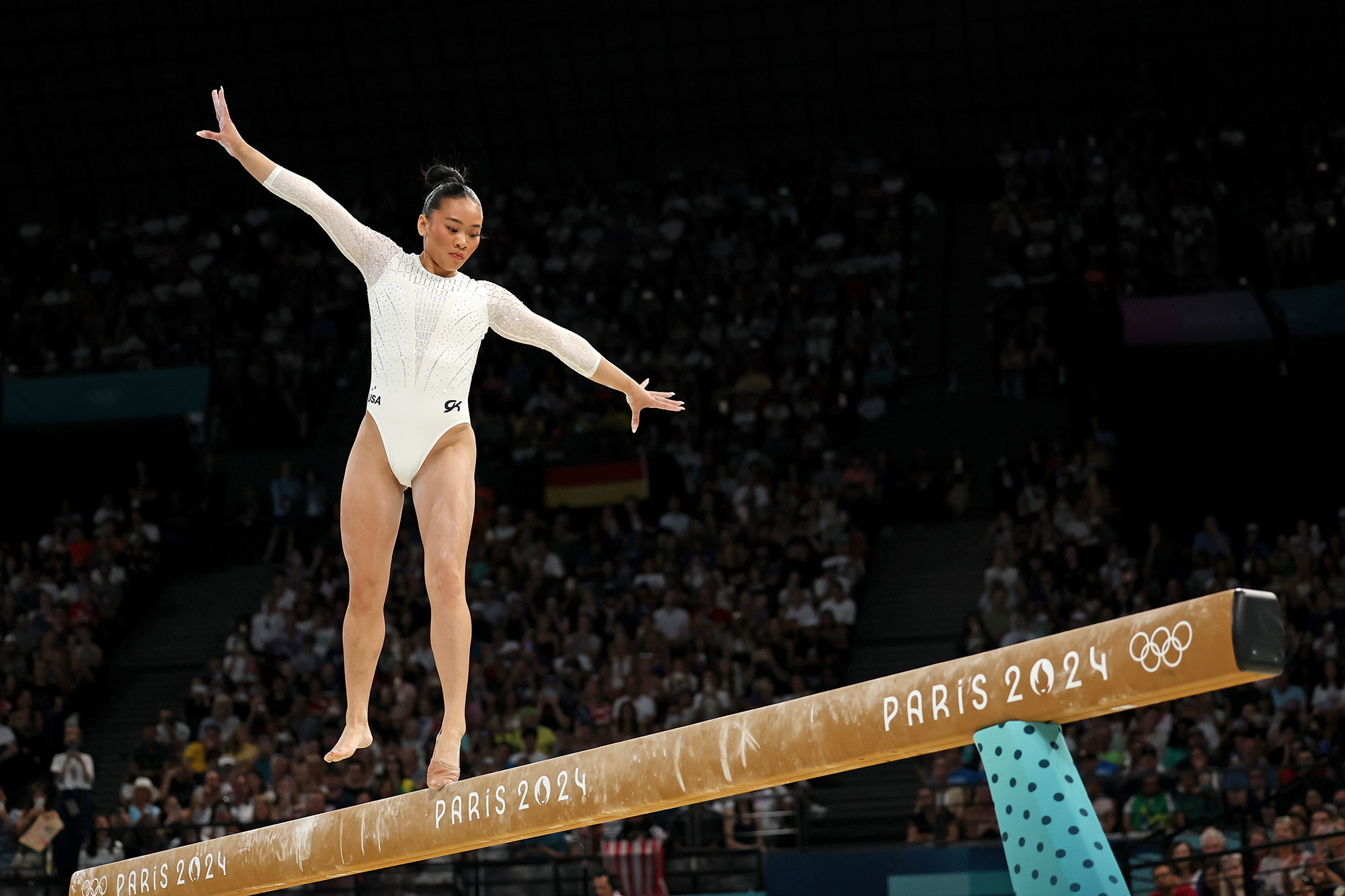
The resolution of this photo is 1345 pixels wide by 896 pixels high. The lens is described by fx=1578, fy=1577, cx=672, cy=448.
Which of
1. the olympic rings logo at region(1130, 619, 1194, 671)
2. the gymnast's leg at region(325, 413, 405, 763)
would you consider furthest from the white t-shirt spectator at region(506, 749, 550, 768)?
the olympic rings logo at region(1130, 619, 1194, 671)

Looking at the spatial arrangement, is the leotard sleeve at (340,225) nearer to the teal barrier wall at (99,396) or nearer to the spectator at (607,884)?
the spectator at (607,884)

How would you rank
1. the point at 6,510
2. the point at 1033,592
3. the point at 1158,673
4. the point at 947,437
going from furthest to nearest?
the point at 6,510
the point at 947,437
the point at 1033,592
the point at 1158,673

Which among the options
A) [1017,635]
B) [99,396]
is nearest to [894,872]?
[1017,635]

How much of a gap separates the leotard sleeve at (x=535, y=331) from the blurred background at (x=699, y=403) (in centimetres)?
564

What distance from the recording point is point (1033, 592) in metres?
13.5

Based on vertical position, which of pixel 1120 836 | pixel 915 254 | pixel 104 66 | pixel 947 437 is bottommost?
pixel 1120 836

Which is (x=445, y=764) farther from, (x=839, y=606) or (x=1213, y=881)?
(x=839, y=606)

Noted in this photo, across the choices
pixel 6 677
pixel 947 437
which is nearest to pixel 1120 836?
pixel 947 437

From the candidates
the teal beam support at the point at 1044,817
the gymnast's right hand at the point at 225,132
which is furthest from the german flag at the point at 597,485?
the teal beam support at the point at 1044,817

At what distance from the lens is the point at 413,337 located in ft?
16.6

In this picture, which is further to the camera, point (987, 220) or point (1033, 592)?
point (987, 220)

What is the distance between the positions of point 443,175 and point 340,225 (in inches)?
14.5

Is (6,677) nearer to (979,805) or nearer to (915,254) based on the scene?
(979,805)

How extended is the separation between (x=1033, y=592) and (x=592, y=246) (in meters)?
9.95
